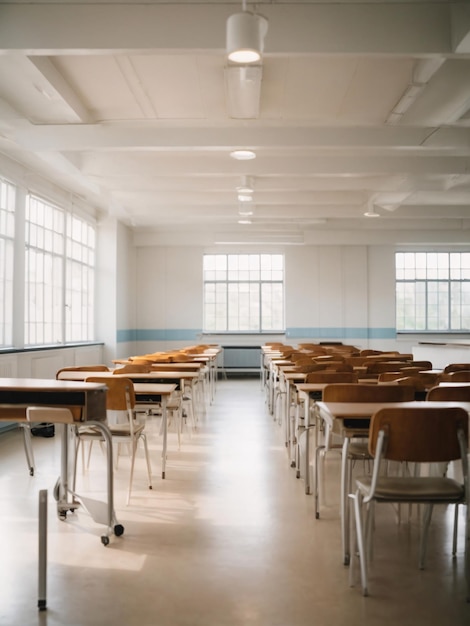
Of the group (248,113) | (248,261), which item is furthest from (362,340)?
(248,113)

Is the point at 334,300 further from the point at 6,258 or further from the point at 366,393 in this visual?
the point at 366,393

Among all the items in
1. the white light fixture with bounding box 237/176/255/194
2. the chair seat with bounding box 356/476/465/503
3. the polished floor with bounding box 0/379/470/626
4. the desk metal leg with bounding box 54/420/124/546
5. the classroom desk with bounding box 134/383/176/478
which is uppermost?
the white light fixture with bounding box 237/176/255/194

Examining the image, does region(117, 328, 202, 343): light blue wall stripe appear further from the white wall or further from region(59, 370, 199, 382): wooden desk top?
region(59, 370, 199, 382): wooden desk top

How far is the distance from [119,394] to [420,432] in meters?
2.31

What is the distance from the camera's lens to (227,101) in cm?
628

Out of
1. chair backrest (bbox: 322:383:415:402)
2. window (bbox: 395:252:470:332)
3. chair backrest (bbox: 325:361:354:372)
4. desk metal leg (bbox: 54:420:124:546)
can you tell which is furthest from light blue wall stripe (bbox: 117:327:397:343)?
chair backrest (bbox: 322:383:415:402)

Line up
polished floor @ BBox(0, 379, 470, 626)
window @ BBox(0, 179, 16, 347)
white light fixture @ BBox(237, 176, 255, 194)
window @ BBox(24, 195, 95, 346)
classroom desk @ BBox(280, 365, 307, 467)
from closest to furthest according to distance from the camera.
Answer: polished floor @ BBox(0, 379, 470, 626) → classroom desk @ BBox(280, 365, 307, 467) → window @ BBox(0, 179, 16, 347) → white light fixture @ BBox(237, 176, 255, 194) → window @ BBox(24, 195, 95, 346)

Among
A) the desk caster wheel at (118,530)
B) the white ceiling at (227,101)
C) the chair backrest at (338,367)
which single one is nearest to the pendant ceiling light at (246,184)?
the white ceiling at (227,101)

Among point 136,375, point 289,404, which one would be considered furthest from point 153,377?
point 289,404

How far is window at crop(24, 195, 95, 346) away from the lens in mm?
9195

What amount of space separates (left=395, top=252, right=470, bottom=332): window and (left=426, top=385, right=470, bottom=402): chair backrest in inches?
457

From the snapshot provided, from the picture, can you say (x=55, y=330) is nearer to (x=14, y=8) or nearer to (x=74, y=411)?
(x=14, y=8)

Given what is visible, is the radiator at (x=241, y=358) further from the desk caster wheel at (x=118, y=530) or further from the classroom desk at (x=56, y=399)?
the classroom desk at (x=56, y=399)

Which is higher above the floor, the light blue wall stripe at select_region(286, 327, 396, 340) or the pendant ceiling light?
the pendant ceiling light
